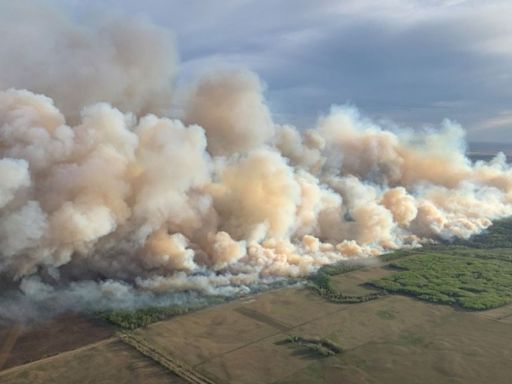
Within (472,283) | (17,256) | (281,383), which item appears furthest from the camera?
(472,283)

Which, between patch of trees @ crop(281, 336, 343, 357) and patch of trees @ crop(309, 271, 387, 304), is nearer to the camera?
patch of trees @ crop(281, 336, 343, 357)

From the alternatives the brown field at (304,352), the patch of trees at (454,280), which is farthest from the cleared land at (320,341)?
the patch of trees at (454,280)

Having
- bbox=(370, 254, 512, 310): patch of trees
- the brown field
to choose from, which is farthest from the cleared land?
bbox=(370, 254, 512, 310): patch of trees

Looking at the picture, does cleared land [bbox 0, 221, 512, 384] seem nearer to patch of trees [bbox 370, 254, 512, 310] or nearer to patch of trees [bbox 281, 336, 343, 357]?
patch of trees [bbox 281, 336, 343, 357]

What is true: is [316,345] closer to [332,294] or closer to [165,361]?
[165,361]

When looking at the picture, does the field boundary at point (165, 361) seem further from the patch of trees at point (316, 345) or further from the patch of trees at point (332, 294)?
the patch of trees at point (332, 294)

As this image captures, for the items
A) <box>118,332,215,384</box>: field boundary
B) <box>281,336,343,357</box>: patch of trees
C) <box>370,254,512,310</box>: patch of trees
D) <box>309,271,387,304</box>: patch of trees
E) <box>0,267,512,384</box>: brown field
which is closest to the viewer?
<box>118,332,215,384</box>: field boundary

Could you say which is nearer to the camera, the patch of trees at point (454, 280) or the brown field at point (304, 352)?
the brown field at point (304, 352)

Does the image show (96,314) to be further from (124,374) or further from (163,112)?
(163,112)

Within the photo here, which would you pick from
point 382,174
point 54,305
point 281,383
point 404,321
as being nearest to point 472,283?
point 404,321
